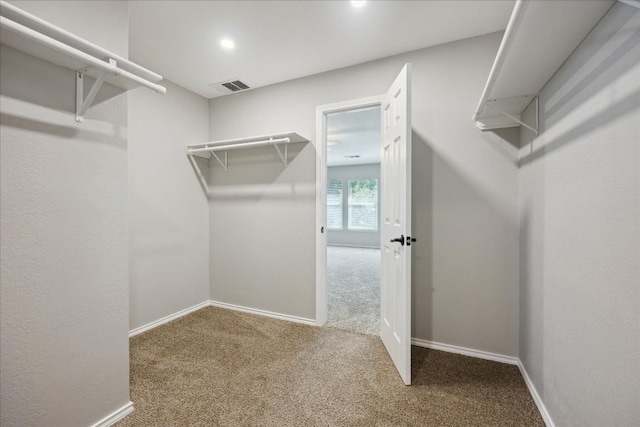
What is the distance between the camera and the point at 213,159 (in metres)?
3.38

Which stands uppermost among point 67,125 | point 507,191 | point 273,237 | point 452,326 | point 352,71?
point 352,71

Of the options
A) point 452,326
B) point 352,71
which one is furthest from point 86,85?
point 452,326

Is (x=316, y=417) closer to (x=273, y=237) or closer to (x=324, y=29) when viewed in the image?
(x=273, y=237)

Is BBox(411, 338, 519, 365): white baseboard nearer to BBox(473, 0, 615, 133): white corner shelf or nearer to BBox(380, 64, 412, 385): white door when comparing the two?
BBox(380, 64, 412, 385): white door

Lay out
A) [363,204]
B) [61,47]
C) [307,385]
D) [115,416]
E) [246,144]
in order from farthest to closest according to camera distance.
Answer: [363,204] → [246,144] → [307,385] → [115,416] → [61,47]

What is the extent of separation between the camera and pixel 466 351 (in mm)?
2203

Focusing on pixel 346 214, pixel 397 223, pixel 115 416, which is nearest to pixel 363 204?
pixel 346 214

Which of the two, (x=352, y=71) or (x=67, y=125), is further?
(x=352, y=71)

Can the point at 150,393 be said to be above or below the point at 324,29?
below

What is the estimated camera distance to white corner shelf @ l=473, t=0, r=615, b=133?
988 millimetres

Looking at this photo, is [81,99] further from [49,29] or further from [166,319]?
[166,319]

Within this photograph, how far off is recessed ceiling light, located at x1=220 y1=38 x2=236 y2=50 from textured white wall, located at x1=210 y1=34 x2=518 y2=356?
743mm

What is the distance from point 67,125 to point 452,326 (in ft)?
9.65

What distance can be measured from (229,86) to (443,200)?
2.62 m
